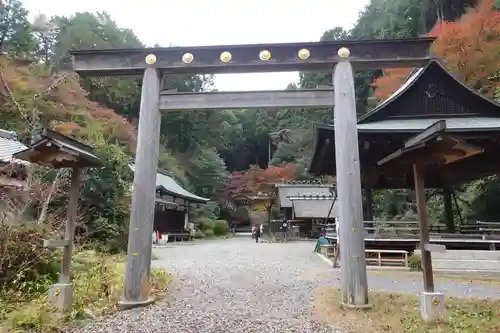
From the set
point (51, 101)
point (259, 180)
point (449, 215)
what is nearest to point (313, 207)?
point (259, 180)

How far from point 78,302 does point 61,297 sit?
392 millimetres

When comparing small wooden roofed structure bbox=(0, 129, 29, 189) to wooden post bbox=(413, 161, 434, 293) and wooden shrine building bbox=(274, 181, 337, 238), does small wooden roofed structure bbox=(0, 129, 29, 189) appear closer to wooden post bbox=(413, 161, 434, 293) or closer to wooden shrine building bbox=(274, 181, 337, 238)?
wooden post bbox=(413, 161, 434, 293)

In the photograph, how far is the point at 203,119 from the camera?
3838 cm

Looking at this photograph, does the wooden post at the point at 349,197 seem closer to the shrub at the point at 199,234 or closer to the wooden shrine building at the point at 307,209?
the wooden shrine building at the point at 307,209

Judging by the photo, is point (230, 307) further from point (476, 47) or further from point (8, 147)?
point (476, 47)

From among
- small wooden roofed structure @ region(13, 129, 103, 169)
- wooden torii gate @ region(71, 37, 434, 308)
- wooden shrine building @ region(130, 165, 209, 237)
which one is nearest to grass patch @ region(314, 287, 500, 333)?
wooden torii gate @ region(71, 37, 434, 308)

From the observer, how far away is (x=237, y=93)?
657cm

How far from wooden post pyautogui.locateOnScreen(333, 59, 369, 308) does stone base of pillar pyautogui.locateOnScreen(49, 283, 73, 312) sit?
4.38 metres

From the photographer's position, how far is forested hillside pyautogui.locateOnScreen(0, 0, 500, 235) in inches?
669

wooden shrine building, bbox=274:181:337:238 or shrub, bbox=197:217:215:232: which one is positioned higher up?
wooden shrine building, bbox=274:181:337:238

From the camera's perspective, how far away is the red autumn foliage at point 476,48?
18328mm

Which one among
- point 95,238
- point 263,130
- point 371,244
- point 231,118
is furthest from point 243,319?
point 263,130

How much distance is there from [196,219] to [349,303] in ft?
87.6

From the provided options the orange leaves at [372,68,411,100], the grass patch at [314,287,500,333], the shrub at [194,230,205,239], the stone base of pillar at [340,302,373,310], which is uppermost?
the orange leaves at [372,68,411,100]
